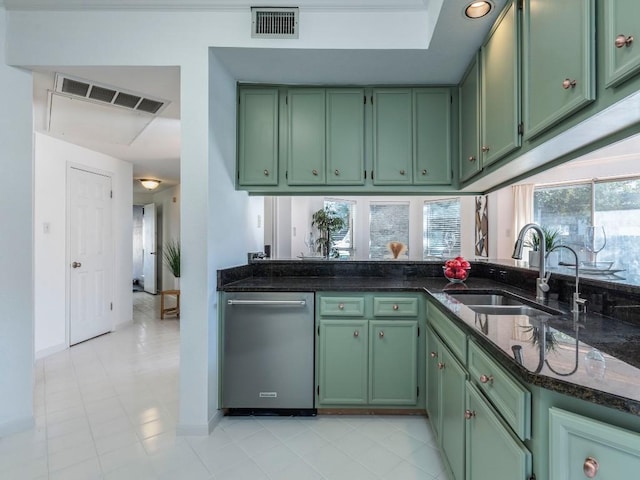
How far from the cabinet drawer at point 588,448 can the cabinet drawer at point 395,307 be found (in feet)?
4.11

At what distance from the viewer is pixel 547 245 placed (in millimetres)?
3773

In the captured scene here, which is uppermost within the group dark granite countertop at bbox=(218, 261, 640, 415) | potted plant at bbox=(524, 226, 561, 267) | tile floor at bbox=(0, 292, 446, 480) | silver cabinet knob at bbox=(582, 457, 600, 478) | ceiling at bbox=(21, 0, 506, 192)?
ceiling at bbox=(21, 0, 506, 192)

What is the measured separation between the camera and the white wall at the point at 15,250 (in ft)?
6.09

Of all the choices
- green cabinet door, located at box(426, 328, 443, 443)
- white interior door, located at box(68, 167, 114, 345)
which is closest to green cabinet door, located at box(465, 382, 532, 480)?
green cabinet door, located at box(426, 328, 443, 443)

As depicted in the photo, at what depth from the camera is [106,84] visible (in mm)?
2102

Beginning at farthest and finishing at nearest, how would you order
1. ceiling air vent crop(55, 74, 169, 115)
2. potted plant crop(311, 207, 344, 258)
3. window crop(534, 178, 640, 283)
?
potted plant crop(311, 207, 344, 258) → window crop(534, 178, 640, 283) → ceiling air vent crop(55, 74, 169, 115)

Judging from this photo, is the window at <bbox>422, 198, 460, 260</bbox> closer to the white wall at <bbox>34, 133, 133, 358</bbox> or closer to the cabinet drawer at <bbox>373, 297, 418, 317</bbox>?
the cabinet drawer at <bbox>373, 297, 418, 317</bbox>

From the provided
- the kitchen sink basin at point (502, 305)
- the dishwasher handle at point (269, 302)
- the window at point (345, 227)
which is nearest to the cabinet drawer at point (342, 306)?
the dishwasher handle at point (269, 302)

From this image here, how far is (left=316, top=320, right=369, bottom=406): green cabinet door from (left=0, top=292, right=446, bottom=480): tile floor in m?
0.18

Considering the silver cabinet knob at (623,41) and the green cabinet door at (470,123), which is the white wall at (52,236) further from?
the silver cabinet knob at (623,41)

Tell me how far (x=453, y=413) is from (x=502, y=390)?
1.89 ft

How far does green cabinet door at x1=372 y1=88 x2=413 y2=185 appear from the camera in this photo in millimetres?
2307

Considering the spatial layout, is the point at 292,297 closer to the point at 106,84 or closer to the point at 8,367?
the point at 8,367

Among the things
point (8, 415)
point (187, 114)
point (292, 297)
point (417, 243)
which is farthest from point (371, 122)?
point (417, 243)
